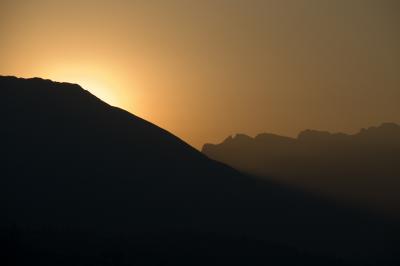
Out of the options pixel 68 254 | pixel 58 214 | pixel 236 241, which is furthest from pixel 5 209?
pixel 236 241

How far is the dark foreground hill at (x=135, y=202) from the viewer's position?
99.3m

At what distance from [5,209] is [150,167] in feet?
144

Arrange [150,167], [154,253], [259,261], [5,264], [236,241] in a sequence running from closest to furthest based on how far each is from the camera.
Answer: [5,264]
[154,253]
[259,261]
[236,241]
[150,167]

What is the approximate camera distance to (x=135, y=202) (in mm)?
131875

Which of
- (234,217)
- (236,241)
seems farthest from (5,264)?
(234,217)

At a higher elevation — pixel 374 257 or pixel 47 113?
pixel 47 113

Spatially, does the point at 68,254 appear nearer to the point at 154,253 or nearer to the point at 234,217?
→ the point at 154,253

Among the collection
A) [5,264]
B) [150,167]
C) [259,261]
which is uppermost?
[150,167]

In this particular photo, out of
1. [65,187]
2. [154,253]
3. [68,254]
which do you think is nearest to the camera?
[68,254]

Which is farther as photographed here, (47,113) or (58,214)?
(47,113)

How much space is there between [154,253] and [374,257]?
83428 millimetres

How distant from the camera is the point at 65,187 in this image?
13000cm

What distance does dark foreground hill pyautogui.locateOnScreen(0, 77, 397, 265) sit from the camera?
3910 inches

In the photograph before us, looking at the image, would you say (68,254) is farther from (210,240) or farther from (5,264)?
(210,240)
